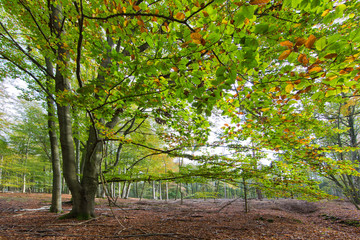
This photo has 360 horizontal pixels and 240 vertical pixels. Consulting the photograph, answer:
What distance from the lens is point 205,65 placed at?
208 cm

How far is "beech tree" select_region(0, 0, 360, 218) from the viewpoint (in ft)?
4.07

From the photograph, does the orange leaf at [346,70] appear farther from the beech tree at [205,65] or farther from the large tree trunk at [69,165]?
the large tree trunk at [69,165]

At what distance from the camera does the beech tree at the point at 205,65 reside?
124 centimetres

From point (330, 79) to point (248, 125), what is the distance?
2006 millimetres

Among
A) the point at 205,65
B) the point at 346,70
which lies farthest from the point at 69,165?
the point at 346,70

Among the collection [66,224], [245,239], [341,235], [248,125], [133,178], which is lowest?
[341,235]

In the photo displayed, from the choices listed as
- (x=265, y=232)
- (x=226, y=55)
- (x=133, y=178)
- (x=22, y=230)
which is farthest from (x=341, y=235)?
(x=22, y=230)

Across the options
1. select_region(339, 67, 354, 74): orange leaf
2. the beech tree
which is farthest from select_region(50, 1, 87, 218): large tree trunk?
select_region(339, 67, 354, 74): orange leaf

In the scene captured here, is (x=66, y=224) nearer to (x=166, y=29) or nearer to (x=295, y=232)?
(x=166, y=29)

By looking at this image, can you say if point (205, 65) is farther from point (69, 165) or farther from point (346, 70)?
point (69, 165)

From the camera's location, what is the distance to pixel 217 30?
4.12ft

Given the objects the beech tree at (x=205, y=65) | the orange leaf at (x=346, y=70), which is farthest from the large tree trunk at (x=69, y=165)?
the orange leaf at (x=346, y=70)

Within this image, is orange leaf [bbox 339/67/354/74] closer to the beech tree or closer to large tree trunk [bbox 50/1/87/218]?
the beech tree

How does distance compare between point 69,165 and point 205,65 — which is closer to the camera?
point 205,65
